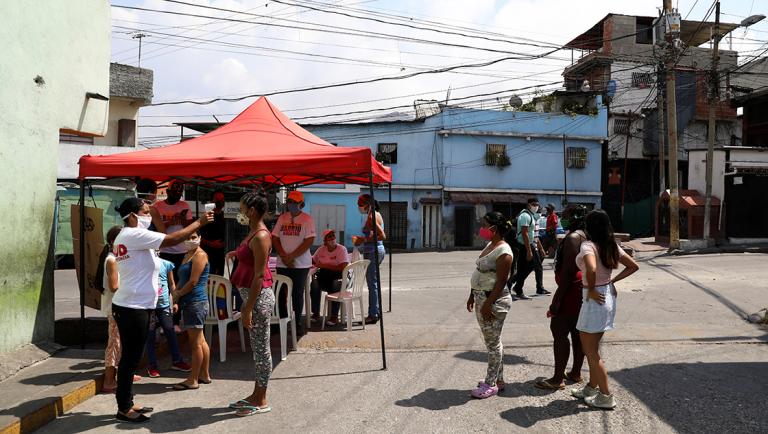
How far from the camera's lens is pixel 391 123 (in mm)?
28547

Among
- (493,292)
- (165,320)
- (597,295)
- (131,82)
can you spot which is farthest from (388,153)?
(597,295)

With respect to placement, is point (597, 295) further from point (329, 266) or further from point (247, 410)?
point (329, 266)

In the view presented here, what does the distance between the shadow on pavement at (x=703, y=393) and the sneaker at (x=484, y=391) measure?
40.6 inches

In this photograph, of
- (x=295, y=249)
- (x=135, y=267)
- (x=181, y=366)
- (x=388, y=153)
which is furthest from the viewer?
(x=388, y=153)

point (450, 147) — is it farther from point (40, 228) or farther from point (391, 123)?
point (40, 228)

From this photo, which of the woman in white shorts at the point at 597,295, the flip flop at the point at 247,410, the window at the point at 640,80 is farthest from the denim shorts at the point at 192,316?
the window at the point at 640,80

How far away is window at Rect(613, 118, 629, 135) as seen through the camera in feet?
102

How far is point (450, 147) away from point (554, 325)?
2380cm

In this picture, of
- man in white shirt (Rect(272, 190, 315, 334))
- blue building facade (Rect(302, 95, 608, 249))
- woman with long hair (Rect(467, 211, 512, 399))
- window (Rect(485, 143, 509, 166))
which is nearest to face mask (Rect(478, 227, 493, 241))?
woman with long hair (Rect(467, 211, 512, 399))

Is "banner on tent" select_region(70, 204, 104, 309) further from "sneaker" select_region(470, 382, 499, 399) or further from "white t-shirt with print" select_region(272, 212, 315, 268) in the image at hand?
"sneaker" select_region(470, 382, 499, 399)

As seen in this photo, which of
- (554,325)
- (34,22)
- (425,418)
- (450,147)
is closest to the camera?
(425,418)

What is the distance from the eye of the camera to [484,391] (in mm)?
4895

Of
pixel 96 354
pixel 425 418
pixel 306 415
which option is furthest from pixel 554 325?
pixel 96 354

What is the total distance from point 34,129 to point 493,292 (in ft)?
15.9
